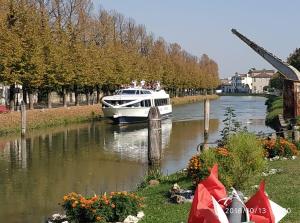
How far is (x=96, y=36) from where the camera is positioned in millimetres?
63062

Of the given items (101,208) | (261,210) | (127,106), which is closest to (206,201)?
(261,210)

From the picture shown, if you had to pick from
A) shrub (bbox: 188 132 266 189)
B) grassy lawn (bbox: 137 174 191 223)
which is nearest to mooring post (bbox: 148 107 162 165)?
grassy lawn (bbox: 137 174 191 223)

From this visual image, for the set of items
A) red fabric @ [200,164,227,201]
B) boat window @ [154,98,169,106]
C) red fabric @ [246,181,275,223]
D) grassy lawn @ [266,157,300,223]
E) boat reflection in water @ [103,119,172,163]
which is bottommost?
boat reflection in water @ [103,119,172,163]

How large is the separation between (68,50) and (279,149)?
119 feet

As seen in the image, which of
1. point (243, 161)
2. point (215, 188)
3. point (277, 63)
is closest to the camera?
point (215, 188)

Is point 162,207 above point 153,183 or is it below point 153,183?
above

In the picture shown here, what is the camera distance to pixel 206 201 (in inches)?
170

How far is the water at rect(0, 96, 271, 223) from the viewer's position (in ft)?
50.5

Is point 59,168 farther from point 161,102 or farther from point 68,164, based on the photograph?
point 161,102

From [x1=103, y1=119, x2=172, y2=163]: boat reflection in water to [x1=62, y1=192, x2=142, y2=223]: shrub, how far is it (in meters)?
13.5

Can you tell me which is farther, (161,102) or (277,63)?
(161,102)

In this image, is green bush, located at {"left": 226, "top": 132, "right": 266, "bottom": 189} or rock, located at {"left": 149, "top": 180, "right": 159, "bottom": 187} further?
rock, located at {"left": 149, "top": 180, "right": 159, "bottom": 187}

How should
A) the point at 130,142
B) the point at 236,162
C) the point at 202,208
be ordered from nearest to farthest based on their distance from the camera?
the point at 202,208, the point at 236,162, the point at 130,142

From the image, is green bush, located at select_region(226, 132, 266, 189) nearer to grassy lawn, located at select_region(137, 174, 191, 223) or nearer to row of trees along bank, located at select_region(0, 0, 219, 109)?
grassy lawn, located at select_region(137, 174, 191, 223)
